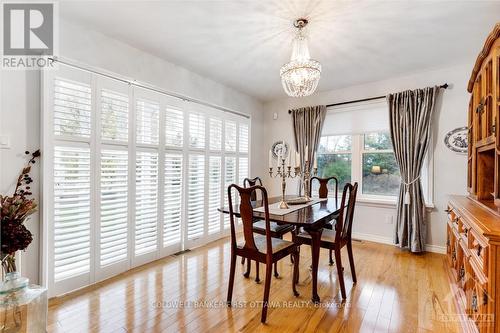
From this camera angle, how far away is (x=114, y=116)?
262cm

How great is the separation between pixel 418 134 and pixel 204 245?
3394 millimetres

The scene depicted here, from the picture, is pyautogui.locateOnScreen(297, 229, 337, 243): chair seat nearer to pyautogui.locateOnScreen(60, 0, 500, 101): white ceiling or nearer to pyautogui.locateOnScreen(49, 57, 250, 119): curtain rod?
pyautogui.locateOnScreen(60, 0, 500, 101): white ceiling

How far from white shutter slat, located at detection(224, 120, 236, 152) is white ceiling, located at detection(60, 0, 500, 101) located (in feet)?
3.26

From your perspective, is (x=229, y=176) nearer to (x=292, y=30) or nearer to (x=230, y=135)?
(x=230, y=135)

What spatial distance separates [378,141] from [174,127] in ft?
10.0

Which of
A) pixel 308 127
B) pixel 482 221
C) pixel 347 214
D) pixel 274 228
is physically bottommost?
pixel 274 228

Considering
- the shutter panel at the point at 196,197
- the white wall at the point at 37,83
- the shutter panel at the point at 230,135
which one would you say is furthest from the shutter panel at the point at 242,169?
the white wall at the point at 37,83

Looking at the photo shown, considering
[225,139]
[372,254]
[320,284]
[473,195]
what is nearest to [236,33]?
[225,139]

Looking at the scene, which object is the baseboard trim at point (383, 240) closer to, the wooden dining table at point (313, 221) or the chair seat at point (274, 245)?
the wooden dining table at point (313, 221)

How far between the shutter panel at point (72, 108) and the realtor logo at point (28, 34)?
8.7 inches

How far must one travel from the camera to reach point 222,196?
4.01 m

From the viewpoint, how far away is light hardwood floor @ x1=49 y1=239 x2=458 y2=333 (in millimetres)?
1846

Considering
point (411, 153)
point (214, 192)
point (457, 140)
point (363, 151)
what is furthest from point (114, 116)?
point (457, 140)

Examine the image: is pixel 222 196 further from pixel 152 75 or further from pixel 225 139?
pixel 152 75
